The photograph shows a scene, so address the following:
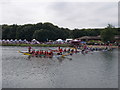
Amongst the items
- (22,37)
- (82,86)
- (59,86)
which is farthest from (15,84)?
(22,37)

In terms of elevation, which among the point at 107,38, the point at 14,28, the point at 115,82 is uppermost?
the point at 14,28

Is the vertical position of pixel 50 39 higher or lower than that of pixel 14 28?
lower

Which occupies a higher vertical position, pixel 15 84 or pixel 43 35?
pixel 43 35

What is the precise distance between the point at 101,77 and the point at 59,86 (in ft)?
14.6

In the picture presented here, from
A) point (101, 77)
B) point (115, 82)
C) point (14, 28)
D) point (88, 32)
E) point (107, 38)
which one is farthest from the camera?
point (88, 32)

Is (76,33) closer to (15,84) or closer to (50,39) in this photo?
(50,39)

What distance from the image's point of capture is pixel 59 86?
40.3 ft

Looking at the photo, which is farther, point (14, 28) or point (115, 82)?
point (14, 28)

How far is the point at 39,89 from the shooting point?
11648mm

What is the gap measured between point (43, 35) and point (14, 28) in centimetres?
1808

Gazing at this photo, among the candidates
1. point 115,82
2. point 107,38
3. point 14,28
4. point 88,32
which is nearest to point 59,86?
point 115,82

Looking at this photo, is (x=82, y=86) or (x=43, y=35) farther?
(x=43, y=35)

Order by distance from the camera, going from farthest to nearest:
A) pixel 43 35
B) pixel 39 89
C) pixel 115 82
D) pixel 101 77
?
pixel 43 35, pixel 101 77, pixel 115 82, pixel 39 89

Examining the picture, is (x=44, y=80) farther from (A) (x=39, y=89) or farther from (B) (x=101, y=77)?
(B) (x=101, y=77)
